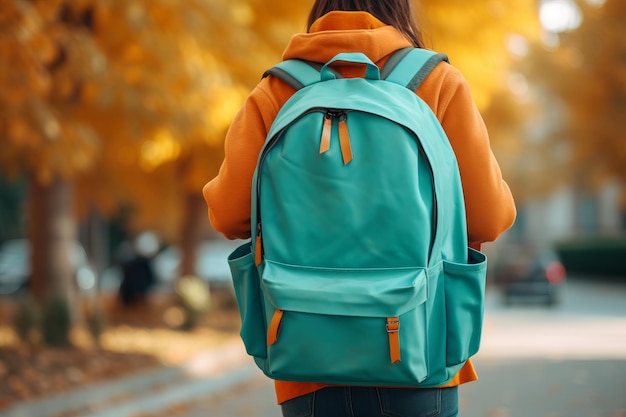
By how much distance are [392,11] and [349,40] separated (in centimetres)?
22

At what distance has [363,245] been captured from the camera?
2.03 meters

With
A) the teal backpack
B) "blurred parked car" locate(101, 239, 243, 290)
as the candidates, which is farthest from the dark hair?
"blurred parked car" locate(101, 239, 243, 290)

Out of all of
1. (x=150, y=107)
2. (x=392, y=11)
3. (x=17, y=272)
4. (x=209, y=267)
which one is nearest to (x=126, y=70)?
(x=150, y=107)

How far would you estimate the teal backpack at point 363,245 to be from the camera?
6.62 feet

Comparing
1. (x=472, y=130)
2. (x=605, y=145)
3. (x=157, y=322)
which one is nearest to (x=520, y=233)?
(x=605, y=145)

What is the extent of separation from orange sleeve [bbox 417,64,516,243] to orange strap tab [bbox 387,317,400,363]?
40cm

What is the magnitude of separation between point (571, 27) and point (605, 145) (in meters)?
3.12

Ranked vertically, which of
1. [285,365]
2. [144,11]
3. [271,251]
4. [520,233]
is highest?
[144,11]

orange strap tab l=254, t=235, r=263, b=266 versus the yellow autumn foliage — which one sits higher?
the yellow autumn foliage

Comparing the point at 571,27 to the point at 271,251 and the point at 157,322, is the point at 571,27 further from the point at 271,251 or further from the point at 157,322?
the point at 271,251

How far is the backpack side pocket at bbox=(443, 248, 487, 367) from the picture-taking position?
6.95 feet

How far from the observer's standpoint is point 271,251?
6.92 feet

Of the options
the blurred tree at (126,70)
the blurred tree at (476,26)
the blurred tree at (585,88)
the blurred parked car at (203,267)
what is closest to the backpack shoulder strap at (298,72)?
the blurred tree at (126,70)

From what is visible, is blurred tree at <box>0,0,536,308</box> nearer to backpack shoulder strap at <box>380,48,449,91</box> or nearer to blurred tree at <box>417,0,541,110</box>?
blurred tree at <box>417,0,541,110</box>
